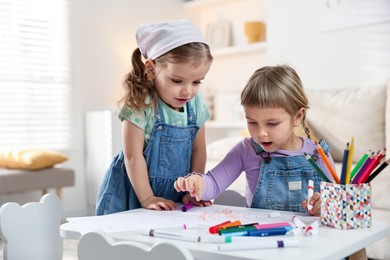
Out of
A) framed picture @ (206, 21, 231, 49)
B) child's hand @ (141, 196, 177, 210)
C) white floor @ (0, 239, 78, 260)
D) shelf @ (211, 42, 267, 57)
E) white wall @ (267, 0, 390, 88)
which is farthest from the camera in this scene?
framed picture @ (206, 21, 231, 49)

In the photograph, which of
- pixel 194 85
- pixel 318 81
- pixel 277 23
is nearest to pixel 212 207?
pixel 194 85

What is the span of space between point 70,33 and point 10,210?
2.66m

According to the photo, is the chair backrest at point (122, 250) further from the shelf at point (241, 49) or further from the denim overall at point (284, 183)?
the shelf at point (241, 49)

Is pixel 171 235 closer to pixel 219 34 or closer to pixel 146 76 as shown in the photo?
pixel 146 76

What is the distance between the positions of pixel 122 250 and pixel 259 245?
0.70 ft

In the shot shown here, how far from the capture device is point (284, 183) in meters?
1.23

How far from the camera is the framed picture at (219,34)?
4.06 metres

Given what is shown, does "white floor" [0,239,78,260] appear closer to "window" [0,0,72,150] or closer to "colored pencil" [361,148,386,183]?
"window" [0,0,72,150]

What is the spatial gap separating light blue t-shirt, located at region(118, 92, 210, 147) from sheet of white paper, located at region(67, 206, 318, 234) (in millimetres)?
258

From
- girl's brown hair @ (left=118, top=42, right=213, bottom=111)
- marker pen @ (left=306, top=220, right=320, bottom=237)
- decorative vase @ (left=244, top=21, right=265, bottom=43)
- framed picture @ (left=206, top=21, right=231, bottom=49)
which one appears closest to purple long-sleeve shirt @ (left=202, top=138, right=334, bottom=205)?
girl's brown hair @ (left=118, top=42, right=213, bottom=111)

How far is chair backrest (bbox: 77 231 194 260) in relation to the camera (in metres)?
0.74

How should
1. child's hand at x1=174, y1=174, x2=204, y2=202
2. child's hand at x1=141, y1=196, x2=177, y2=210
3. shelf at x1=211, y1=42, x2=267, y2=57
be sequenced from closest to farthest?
child's hand at x1=174, y1=174, x2=204, y2=202 → child's hand at x1=141, y1=196, x2=177, y2=210 → shelf at x1=211, y1=42, x2=267, y2=57

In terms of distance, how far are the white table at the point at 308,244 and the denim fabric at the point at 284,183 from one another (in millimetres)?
255

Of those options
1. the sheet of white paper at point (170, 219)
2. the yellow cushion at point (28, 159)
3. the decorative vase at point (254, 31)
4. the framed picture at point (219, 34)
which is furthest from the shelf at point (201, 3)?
the sheet of white paper at point (170, 219)
